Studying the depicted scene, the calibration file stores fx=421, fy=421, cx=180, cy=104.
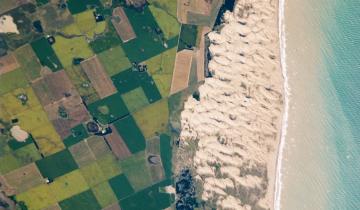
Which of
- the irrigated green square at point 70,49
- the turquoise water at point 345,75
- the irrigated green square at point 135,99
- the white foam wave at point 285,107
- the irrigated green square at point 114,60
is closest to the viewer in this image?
the irrigated green square at point 70,49

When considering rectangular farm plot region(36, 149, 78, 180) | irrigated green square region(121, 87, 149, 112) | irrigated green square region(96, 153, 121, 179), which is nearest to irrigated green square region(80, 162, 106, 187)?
irrigated green square region(96, 153, 121, 179)

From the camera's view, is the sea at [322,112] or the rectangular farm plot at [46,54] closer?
the rectangular farm plot at [46,54]

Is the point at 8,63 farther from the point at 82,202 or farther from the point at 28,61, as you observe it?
the point at 82,202

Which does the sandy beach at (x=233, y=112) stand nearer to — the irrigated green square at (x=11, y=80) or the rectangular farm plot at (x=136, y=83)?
the rectangular farm plot at (x=136, y=83)

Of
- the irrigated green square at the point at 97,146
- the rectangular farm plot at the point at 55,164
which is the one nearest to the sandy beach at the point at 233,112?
the irrigated green square at the point at 97,146

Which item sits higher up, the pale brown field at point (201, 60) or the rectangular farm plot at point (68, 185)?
the pale brown field at point (201, 60)

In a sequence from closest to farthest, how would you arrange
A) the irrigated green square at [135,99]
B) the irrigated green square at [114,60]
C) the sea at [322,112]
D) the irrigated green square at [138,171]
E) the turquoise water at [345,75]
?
the irrigated green square at [114,60] < the irrigated green square at [135,99] < the irrigated green square at [138,171] < the sea at [322,112] < the turquoise water at [345,75]
